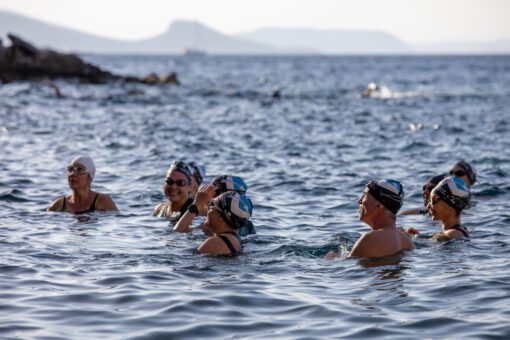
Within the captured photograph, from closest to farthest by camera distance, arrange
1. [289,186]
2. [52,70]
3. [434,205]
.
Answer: [434,205], [289,186], [52,70]

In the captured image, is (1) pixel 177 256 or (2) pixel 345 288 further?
(1) pixel 177 256

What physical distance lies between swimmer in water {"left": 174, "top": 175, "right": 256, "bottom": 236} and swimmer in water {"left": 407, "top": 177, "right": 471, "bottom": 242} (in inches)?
123

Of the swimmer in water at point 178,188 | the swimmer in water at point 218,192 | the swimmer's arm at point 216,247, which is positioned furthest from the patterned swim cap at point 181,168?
the swimmer's arm at point 216,247

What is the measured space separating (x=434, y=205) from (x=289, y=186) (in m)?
7.75

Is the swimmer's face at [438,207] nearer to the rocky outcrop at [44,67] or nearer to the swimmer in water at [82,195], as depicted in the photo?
the swimmer in water at [82,195]

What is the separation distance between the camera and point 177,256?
13320 millimetres

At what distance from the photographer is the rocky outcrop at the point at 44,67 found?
3036 inches

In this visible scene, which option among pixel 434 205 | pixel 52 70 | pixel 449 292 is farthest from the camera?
pixel 52 70

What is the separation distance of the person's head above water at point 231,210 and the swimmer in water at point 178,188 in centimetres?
312

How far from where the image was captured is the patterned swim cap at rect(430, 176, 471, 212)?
14.0m

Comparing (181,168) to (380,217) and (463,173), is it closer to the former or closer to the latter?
(380,217)

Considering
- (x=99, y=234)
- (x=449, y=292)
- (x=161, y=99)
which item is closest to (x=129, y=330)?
(x=449, y=292)

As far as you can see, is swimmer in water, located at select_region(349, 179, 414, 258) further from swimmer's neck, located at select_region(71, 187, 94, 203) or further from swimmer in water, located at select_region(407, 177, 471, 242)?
swimmer's neck, located at select_region(71, 187, 94, 203)

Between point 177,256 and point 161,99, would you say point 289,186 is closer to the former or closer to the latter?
point 177,256
